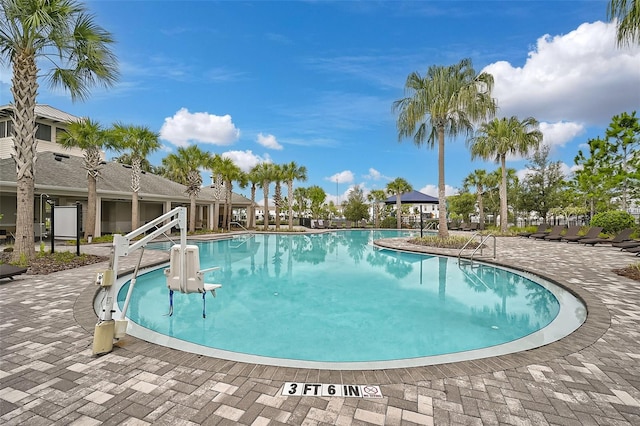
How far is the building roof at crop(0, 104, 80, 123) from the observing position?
17.5 m

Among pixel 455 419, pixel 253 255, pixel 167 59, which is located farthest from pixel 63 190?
pixel 455 419

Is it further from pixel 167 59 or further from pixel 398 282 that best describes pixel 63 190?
pixel 398 282

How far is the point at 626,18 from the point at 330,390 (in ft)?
31.7

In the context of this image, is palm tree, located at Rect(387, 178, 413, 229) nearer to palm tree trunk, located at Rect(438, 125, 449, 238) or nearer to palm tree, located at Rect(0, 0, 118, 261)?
palm tree trunk, located at Rect(438, 125, 449, 238)

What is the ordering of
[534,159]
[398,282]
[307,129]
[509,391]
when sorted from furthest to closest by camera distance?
1. [307,129]
2. [534,159]
3. [398,282]
4. [509,391]

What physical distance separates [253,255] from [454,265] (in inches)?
324

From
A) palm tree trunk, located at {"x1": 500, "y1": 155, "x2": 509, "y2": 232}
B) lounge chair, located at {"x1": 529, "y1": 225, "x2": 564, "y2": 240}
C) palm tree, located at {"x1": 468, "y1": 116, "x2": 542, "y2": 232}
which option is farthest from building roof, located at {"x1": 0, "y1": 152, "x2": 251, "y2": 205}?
lounge chair, located at {"x1": 529, "y1": 225, "x2": 564, "y2": 240}

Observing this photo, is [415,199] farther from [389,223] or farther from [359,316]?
[359,316]

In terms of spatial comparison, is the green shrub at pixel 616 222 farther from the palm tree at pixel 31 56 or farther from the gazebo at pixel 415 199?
the palm tree at pixel 31 56

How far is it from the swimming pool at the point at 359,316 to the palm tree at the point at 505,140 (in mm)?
13726

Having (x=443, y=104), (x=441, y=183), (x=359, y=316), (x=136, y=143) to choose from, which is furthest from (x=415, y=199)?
(x=359, y=316)

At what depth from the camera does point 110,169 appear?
2103 cm

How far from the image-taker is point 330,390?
2.58 meters

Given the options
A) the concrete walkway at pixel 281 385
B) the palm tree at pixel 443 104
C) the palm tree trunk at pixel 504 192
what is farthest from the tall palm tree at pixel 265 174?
the concrete walkway at pixel 281 385
